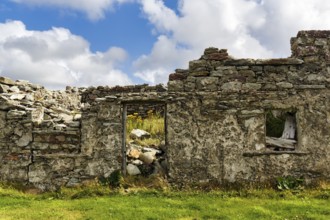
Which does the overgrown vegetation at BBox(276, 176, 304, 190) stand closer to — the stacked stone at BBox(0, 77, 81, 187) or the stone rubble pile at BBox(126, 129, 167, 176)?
the stone rubble pile at BBox(126, 129, 167, 176)

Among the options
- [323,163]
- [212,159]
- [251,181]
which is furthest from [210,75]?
[323,163]

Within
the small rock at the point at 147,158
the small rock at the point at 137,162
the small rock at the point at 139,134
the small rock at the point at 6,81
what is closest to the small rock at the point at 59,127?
the small rock at the point at 137,162

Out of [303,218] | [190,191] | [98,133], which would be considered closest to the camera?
[303,218]

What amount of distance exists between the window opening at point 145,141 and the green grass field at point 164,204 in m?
1.27

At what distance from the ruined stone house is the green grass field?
0.68 meters

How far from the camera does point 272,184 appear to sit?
32.6ft

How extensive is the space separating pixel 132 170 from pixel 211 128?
2.44m

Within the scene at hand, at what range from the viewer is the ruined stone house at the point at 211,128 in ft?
33.0

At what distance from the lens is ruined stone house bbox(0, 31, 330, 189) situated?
1007 centimetres

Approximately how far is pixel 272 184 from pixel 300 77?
9.56 feet

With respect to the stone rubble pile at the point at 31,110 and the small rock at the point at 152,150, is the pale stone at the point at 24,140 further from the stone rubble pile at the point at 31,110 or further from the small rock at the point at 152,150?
the small rock at the point at 152,150

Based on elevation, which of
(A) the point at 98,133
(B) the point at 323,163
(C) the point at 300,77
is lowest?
(B) the point at 323,163

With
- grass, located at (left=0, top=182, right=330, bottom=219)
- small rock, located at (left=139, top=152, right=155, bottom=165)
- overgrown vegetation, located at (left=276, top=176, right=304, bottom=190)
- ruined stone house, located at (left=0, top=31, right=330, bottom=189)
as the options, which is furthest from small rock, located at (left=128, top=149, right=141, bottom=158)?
overgrown vegetation, located at (left=276, top=176, right=304, bottom=190)

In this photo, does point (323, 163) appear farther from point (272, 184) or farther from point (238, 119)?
point (238, 119)
